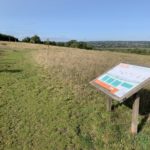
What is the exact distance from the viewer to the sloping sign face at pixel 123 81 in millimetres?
4160

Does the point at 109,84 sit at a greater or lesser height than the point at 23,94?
greater

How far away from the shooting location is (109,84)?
504cm

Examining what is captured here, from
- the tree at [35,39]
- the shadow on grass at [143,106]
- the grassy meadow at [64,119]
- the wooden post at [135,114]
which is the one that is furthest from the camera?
the tree at [35,39]

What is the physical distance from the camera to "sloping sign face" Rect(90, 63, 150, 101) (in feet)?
13.6

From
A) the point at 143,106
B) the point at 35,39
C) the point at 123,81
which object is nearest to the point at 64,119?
the point at 123,81

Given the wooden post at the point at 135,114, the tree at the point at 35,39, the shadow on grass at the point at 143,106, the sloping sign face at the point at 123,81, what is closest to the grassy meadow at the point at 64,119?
the shadow on grass at the point at 143,106

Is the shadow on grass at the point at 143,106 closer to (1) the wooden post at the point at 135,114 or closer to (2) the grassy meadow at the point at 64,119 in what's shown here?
(2) the grassy meadow at the point at 64,119

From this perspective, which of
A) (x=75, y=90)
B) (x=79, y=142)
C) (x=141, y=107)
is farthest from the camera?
(x=75, y=90)

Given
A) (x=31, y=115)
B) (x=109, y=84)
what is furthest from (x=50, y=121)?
(x=109, y=84)

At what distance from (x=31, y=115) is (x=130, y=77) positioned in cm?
247

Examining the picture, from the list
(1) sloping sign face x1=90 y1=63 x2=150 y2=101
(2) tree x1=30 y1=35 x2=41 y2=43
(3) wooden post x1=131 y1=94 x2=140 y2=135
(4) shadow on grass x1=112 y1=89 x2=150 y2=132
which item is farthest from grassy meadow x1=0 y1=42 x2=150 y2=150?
A: (2) tree x1=30 y1=35 x2=41 y2=43

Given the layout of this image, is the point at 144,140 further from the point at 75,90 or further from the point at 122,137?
the point at 75,90

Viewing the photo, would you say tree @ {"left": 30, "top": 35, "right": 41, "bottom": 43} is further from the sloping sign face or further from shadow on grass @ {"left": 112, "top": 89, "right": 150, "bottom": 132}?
the sloping sign face

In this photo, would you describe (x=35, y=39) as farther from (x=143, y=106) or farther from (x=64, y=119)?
(x=64, y=119)
